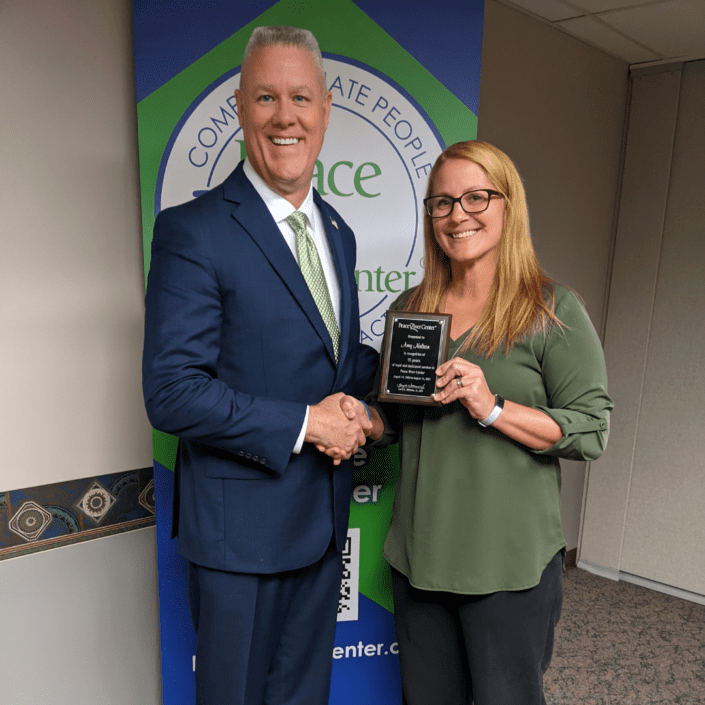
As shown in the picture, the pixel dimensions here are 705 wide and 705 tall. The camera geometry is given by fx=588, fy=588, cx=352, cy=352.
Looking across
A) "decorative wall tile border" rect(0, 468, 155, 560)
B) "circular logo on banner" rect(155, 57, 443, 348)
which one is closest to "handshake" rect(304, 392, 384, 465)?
"circular logo on banner" rect(155, 57, 443, 348)

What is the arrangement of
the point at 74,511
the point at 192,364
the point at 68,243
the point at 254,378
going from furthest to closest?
the point at 74,511 → the point at 68,243 → the point at 254,378 → the point at 192,364

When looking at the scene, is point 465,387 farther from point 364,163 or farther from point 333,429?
point 364,163

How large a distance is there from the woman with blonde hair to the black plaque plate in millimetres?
39

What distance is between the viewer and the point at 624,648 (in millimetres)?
2801

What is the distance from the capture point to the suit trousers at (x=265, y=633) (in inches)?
54.0

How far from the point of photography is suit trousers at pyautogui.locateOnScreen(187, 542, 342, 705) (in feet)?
4.50

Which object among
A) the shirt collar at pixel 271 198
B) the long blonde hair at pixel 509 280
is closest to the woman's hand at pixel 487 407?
the long blonde hair at pixel 509 280

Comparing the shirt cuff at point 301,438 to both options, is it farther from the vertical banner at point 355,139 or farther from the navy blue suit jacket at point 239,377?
the vertical banner at point 355,139

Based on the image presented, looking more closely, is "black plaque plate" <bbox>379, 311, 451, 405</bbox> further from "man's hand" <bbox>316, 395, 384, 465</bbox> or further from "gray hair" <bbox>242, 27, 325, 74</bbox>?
"gray hair" <bbox>242, 27, 325, 74</bbox>

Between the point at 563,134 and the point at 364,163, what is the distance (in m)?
1.61

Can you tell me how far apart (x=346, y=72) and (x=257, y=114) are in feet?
2.12

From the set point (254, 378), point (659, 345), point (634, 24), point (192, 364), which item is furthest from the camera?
point (659, 345)

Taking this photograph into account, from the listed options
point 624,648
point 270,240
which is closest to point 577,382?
point 270,240

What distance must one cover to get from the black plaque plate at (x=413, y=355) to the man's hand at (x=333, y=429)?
10 centimetres
